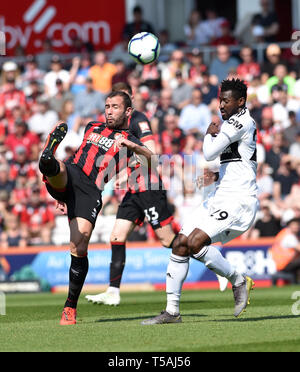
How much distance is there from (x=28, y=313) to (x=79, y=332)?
10.4ft

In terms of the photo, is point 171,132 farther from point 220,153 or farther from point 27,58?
point 220,153

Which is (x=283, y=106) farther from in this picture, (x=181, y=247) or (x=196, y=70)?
(x=181, y=247)

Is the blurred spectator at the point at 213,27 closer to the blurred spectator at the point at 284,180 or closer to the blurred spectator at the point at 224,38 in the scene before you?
the blurred spectator at the point at 224,38

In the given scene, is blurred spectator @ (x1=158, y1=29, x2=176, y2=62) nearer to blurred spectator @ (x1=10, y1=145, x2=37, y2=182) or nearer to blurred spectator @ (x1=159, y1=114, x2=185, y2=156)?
blurred spectator @ (x1=159, y1=114, x2=185, y2=156)

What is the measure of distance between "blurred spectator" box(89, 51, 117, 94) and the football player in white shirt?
13256 mm

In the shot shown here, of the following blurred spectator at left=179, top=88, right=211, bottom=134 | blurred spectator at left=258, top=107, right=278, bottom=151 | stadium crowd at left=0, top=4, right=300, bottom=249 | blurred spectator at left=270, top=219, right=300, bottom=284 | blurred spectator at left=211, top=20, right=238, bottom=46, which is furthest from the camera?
blurred spectator at left=211, top=20, right=238, bottom=46

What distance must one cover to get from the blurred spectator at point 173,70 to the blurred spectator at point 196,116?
5.03 feet

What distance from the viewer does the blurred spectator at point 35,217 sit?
19031 millimetres

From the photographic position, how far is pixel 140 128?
11.9 metres

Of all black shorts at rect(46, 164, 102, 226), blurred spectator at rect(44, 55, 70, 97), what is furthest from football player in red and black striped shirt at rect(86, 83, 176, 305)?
blurred spectator at rect(44, 55, 70, 97)

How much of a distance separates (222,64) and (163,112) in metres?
2.14

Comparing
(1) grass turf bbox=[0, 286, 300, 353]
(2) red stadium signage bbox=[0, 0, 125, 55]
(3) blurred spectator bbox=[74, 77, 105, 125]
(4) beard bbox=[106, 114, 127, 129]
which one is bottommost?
(1) grass turf bbox=[0, 286, 300, 353]

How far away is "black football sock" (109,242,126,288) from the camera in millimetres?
11859

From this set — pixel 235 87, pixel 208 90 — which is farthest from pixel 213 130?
pixel 208 90
